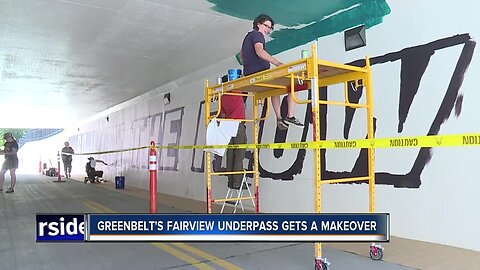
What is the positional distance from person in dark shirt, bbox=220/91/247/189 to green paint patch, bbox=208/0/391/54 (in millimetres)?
1363

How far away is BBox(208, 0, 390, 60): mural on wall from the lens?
17.3 ft

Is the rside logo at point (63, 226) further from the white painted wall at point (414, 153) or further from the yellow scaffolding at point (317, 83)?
the white painted wall at point (414, 153)

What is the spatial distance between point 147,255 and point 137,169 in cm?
1027

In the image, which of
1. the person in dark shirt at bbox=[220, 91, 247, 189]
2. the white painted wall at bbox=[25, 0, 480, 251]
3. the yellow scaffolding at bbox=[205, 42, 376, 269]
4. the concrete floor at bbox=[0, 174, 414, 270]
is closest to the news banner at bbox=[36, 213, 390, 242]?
the yellow scaffolding at bbox=[205, 42, 376, 269]

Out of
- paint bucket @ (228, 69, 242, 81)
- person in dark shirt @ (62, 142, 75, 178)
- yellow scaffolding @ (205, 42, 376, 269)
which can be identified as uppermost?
paint bucket @ (228, 69, 242, 81)

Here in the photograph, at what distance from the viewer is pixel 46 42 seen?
734 centimetres

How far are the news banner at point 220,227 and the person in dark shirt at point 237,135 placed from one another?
2475mm

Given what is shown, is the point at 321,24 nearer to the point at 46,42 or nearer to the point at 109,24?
the point at 109,24

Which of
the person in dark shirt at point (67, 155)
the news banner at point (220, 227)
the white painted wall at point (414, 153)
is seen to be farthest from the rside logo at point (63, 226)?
the person in dark shirt at point (67, 155)

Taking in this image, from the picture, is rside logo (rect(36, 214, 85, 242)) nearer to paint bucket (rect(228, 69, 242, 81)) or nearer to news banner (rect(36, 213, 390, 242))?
news banner (rect(36, 213, 390, 242))

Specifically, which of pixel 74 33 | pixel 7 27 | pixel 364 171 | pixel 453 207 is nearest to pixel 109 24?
pixel 74 33

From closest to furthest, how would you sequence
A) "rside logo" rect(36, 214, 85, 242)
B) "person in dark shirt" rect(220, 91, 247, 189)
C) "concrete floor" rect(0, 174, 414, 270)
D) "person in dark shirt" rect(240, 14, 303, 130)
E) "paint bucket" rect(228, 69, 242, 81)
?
"rside logo" rect(36, 214, 85, 242)
"concrete floor" rect(0, 174, 414, 270)
"person in dark shirt" rect(240, 14, 303, 130)
"paint bucket" rect(228, 69, 242, 81)
"person in dark shirt" rect(220, 91, 247, 189)

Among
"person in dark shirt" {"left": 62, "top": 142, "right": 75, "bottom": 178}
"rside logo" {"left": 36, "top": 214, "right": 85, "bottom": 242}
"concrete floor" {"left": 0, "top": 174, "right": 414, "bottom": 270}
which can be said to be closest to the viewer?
"rside logo" {"left": 36, "top": 214, "right": 85, "bottom": 242}

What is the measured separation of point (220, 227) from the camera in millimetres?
3676
